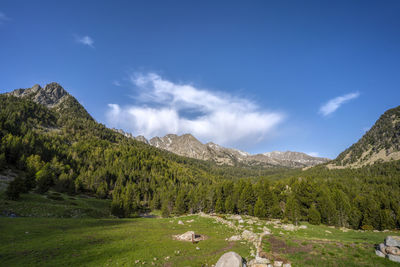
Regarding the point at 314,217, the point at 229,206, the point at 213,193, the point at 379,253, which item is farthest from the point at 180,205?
the point at 379,253

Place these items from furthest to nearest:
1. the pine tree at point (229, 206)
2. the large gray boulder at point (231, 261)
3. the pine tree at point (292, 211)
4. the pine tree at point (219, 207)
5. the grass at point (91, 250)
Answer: the pine tree at point (219, 207), the pine tree at point (229, 206), the pine tree at point (292, 211), the grass at point (91, 250), the large gray boulder at point (231, 261)

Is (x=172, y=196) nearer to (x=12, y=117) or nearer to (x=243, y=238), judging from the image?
(x=243, y=238)

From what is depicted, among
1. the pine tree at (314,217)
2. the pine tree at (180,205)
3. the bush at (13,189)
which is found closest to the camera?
the bush at (13,189)

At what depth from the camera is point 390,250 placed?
18.6 metres

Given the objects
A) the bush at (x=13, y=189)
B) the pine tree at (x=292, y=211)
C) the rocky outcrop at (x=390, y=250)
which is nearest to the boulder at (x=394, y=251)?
the rocky outcrop at (x=390, y=250)

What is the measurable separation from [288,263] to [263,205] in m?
60.3

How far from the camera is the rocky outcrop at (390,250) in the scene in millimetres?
18047

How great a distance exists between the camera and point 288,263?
62.0 feet

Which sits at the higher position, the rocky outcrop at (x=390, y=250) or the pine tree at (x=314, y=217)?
the rocky outcrop at (x=390, y=250)

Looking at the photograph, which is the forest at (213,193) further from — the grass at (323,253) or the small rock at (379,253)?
the small rock at (379,253)

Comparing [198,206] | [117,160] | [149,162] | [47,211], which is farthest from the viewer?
[149,162]

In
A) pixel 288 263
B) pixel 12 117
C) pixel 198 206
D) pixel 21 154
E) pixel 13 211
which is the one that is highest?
pixel 12 117

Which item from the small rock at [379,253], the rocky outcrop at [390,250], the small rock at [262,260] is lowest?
the small rock at [262,260]

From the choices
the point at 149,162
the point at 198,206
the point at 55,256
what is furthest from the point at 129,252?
the point at 149,162
